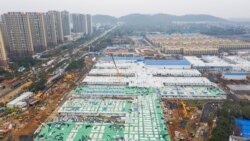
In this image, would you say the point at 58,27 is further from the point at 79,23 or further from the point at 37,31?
the point at 79,23

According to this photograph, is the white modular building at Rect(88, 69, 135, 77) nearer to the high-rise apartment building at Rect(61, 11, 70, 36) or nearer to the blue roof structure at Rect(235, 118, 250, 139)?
the blue roof structure at Rect(235, 118, 250, 139)

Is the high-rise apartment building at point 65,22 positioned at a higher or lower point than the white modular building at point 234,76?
higher

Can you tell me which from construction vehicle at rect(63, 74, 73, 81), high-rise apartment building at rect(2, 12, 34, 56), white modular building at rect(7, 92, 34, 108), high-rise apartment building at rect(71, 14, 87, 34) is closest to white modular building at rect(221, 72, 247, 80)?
construction vehicle at rect(63, 74, 73, 81)

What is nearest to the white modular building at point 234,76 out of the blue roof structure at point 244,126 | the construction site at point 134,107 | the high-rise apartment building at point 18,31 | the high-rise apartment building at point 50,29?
the construction site at point 134,107

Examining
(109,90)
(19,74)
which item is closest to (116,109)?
(109,90)

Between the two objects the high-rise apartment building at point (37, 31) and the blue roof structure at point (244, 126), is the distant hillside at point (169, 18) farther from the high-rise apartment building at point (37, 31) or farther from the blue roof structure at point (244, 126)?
the blue roof structure at point (244, 126)

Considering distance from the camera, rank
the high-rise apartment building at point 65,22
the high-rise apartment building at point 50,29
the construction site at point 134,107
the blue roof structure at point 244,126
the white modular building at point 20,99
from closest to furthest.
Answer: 1. the blue roof structure at point 244,126
2. the construction site at point 134,107
3. the white modular building at point 20,99
4. the high-rise apartment building at point 50,29
5. the high-rise apartment building at point 65,22

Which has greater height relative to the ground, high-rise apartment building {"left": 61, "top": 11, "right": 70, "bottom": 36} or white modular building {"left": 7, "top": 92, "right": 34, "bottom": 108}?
high-rise apartment building {"left": 61, "top": 11, "right": 70, "bottom": 36}
